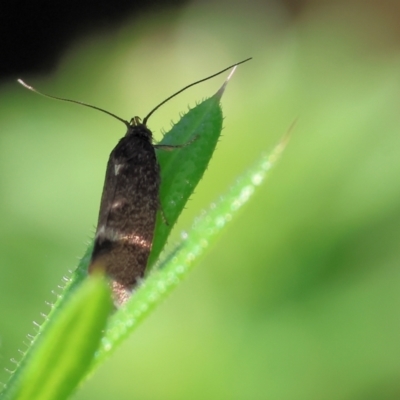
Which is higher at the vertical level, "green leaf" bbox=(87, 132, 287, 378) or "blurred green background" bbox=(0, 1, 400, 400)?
"blurred green background" bbox=(0, 1, 400, 400)

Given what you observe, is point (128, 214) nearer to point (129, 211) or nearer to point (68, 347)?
point (129, 211)

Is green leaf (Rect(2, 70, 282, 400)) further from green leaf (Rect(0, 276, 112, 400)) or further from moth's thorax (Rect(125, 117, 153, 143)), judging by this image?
moth's thorax (Rect(125, 117, 153, 143))

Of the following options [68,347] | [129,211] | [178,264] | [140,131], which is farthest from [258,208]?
[68,347]

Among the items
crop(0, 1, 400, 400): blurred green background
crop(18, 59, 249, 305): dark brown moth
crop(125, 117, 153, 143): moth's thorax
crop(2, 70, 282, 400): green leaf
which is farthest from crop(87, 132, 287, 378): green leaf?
crop(0, 1, 400, 400): blurred green background

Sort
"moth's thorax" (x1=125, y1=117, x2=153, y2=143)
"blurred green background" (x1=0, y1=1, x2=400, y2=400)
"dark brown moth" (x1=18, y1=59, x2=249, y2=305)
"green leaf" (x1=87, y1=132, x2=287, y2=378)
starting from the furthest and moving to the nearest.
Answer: "blurred green background" (x1=0, y1=1, x2=400, y2=400) → "moth's thorax" (x1=125, y1=117, x2=153, y2=143) → "dark brown moth" (x1=18, y1=59, x2=249, y2=305) → "green leaf" (x1=87, y1=132, x2=287, y2=378)

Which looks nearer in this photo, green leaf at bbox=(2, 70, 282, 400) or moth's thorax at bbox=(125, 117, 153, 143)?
green leaf at bbox=(2, 70, 282, 400)

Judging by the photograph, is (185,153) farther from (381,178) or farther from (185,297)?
(381,178)

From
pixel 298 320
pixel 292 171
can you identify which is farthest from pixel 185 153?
pixel 292 171
